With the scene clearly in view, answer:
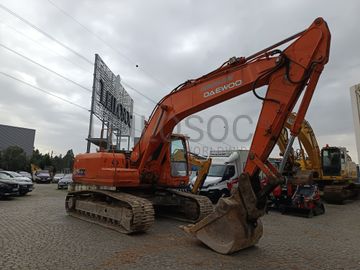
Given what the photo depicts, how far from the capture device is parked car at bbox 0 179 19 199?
14.3 metres

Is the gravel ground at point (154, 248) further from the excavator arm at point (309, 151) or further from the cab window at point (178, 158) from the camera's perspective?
the excavator arm at point (309, 151)

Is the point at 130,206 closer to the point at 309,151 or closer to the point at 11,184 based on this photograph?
the point at 11,184

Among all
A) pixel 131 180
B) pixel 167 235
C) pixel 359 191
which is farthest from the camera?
pixel 359 191

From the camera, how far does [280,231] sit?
8.40 m

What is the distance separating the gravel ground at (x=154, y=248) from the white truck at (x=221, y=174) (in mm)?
5431

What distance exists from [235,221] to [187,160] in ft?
13.8

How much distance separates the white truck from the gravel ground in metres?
5.43

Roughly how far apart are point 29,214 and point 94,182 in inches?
116

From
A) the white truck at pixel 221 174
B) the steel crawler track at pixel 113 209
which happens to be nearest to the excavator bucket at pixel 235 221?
the steel crawler track at pixel 113 209

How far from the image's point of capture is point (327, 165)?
56.0ft

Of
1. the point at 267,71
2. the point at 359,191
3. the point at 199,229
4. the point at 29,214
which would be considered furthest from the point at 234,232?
the point at 359,191

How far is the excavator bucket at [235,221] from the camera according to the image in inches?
220

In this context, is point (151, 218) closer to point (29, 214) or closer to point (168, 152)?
point (168, 152)

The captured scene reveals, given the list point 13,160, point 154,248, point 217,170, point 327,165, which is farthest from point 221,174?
point 13,160
